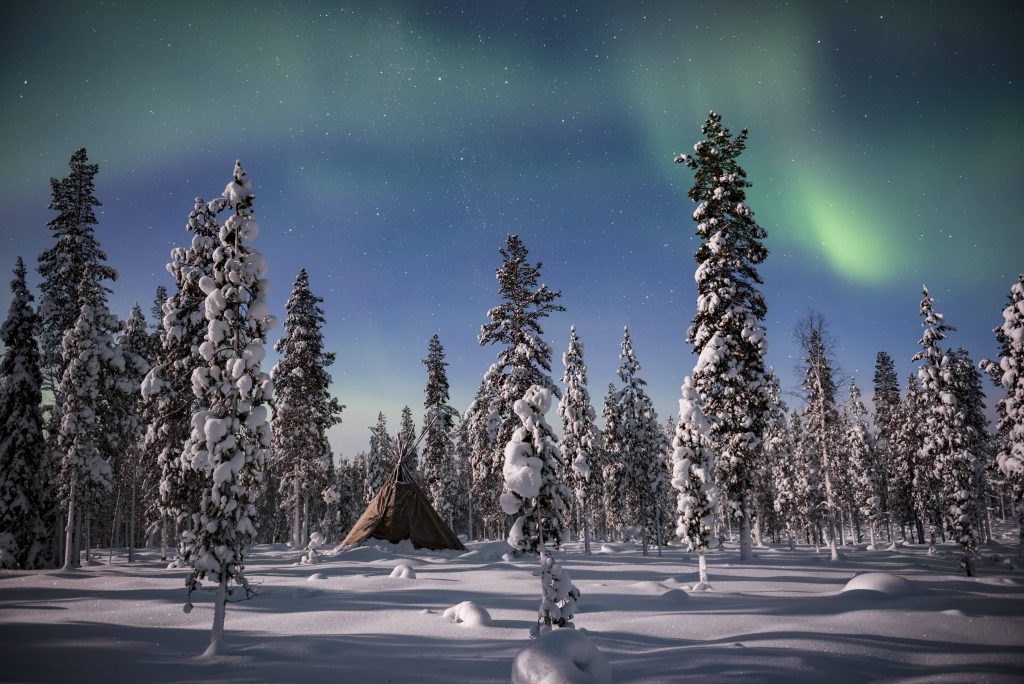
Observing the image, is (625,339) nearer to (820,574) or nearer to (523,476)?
(820,574)

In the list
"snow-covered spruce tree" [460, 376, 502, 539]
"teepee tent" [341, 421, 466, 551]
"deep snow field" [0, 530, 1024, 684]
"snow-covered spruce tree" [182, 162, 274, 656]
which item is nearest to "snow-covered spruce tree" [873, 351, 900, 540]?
"deep snow field" [0, 530, 1024, 684]

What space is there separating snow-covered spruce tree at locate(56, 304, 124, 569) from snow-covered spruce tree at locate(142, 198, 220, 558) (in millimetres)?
2955

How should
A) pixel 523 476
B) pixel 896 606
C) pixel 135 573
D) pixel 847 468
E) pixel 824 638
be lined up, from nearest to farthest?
1. pixel 824 638
2. pixel 523 476
3. pixel 896 606
4. pixel 135 573
5. pixel 847 468

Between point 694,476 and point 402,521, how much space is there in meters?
18.7

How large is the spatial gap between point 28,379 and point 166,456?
31.2 feet

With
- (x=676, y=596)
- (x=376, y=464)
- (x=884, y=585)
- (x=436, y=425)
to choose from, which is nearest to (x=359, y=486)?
(x=376, y=464)

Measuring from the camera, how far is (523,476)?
38.0 ft

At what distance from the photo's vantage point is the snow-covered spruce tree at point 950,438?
25.7 m

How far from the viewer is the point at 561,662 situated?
852 centimetres

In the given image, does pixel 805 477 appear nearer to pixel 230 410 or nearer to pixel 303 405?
pixel 303 405

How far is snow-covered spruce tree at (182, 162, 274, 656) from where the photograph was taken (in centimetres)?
1170

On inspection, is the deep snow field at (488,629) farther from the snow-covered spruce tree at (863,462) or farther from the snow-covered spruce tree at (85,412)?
the snow-covered spruce tree at (863,462)

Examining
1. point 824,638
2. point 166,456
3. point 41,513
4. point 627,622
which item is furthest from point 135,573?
point 824,638

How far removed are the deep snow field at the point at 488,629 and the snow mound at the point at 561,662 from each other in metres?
1.14
